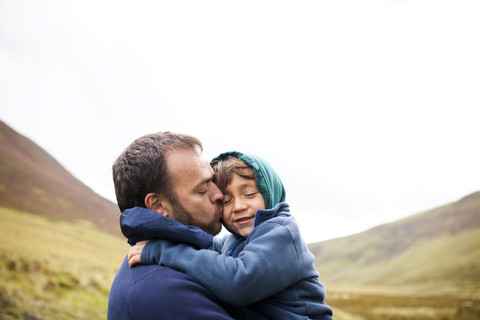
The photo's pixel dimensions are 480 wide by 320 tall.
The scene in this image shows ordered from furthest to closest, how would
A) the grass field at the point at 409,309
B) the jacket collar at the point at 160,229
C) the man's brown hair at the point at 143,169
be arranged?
the grass field at the point at 409,309, the man's brown hair at the point at 143,169, the jacket collar at the point at 160,229

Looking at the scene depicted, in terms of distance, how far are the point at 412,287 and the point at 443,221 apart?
49.0 meters

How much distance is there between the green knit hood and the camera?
3.30 m

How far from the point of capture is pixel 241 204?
3.30 metres

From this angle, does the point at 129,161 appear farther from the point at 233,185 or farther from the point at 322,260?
the point at 322,260

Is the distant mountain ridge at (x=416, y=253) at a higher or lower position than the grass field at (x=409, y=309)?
lower

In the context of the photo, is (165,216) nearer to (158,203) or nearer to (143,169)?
(158,203)

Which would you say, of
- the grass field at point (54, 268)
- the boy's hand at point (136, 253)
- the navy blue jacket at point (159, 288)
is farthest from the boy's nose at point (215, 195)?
the grass field at point (54, 268)

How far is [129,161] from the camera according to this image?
2.83 metres

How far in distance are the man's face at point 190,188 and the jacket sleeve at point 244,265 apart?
38 cm

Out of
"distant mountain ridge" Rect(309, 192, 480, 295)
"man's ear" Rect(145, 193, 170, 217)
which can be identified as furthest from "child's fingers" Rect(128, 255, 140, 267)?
"distant mountain ridge" Rect(309, 192, 480, 295)

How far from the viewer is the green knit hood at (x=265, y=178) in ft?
10.8

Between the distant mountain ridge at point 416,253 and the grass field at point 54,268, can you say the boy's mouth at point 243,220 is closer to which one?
the grass field at point 54,268

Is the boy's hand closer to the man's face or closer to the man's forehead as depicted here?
the man's face

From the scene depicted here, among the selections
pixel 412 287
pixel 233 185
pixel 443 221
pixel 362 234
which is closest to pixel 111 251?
pixel 233 185
